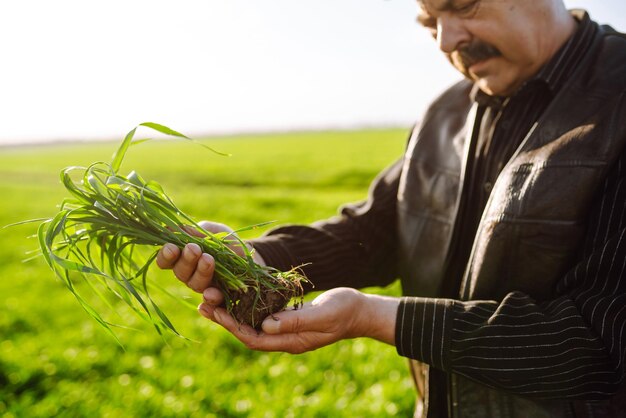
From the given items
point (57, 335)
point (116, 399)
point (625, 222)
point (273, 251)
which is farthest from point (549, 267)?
point (57, 335)

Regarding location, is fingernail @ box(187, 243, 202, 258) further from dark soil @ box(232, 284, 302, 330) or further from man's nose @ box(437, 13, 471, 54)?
man's nose @ box(437, 13, 471, 54)

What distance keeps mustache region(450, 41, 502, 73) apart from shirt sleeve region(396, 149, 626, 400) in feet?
1.92

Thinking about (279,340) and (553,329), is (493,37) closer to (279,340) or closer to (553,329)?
(553,329)

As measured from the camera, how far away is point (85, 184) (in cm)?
188

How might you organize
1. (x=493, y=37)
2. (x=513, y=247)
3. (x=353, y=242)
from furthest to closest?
(x=353, y=242), (x=493, y=37), (x=513, y=247)

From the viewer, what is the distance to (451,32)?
6.84 feet

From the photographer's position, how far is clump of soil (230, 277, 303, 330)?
75.8 inches

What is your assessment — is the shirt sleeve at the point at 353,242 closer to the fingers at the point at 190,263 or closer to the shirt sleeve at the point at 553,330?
the fingers at the point at 190,263

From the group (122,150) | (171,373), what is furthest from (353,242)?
(171,373)

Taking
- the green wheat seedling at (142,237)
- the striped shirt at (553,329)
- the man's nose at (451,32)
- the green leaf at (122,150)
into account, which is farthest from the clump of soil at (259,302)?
the man's nose at (451,32)

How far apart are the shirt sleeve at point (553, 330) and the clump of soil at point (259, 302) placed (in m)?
0.39

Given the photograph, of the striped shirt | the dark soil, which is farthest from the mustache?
the dark soil

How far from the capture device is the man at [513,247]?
68.1 inches

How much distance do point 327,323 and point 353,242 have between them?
83cm
